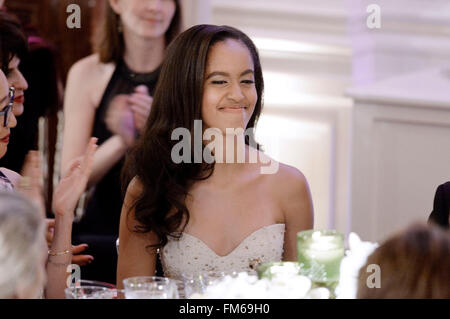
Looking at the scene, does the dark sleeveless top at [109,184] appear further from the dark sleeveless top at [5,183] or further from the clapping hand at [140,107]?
the dark sleeveless top at [5,183]

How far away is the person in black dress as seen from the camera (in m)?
3.56

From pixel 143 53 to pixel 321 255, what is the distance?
1.85 m

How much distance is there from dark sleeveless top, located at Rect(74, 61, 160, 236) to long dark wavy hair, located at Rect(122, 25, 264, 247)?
104 cm

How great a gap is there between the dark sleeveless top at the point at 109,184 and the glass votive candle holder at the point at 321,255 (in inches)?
65.4

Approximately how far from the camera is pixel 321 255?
1.96 metres

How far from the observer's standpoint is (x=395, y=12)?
4.39m

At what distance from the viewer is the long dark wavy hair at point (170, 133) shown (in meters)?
2.46

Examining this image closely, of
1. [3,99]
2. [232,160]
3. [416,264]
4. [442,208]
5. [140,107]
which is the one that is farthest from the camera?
[140,107]

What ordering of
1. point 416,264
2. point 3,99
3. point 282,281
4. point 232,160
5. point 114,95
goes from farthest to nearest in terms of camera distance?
1. point 114,95
2. point 232,160
3. point 3,99
4. point 282,281
5. point 416,264

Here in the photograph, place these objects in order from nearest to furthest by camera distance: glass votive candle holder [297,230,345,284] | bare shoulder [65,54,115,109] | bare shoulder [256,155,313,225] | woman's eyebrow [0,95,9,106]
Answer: glass votive candle holder [297,230,345,284] → woman's eyebrow [0,95,9,106] → bare shoulder [256,155,313,225] → bare shoulder [65,54,115,109]

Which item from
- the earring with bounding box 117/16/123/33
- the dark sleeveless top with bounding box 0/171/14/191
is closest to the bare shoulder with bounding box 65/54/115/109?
the earring with bounding box 117/16/123/33

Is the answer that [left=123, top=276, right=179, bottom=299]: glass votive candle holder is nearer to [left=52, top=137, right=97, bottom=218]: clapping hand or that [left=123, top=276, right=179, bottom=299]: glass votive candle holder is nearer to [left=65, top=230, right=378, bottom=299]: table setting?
[left=65, top=230, right=378, bottom=299]: table setting

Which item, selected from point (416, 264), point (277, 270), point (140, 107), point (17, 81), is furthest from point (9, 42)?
point (416, 264)

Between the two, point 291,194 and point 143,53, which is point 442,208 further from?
point 143,53
